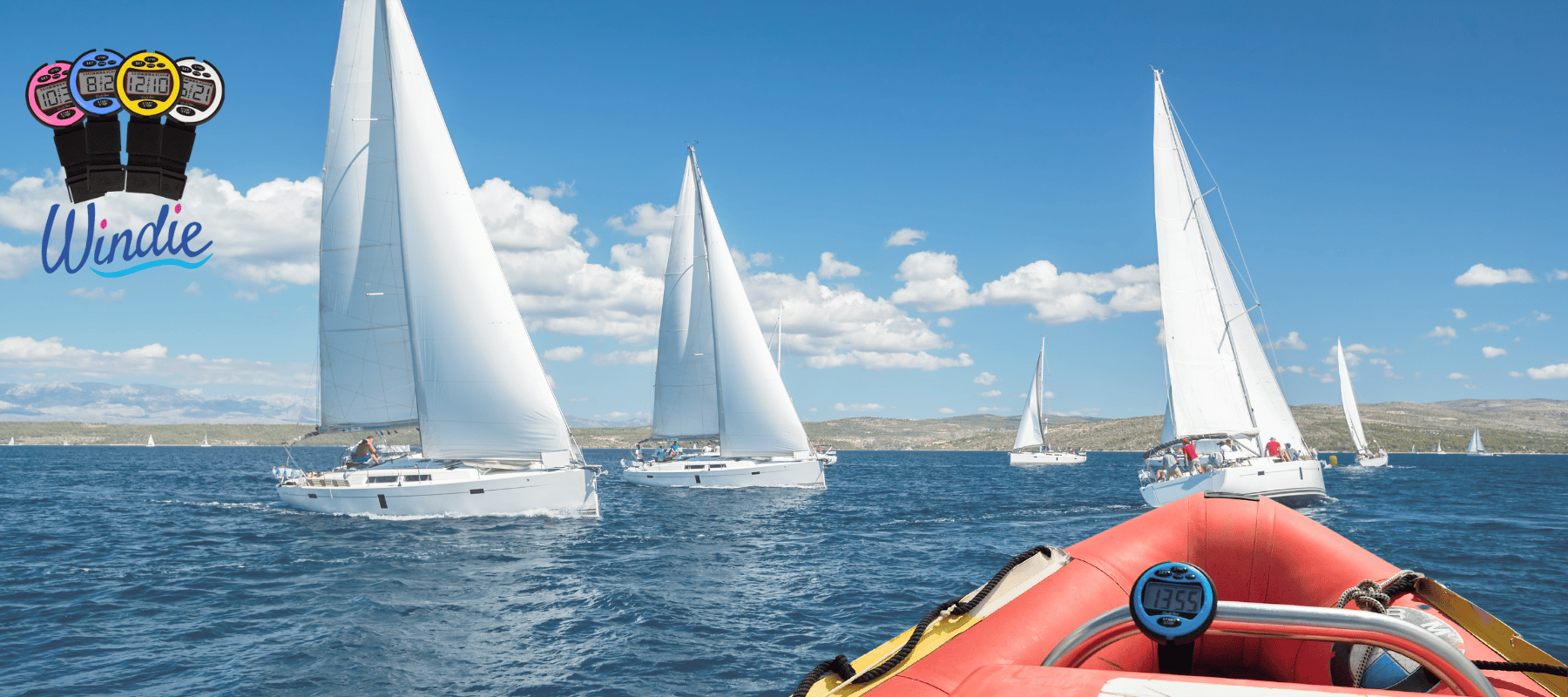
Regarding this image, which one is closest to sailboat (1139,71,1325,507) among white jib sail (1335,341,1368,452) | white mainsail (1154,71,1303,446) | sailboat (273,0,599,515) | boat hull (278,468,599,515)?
white mainsail (1154,71,1303,446)

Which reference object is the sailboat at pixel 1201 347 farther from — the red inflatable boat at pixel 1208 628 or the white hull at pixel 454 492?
the red inflatable boat at pixel 1208 628

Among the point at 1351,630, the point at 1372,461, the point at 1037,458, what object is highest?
the point at 1351,630

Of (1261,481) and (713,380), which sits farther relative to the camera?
(713,380)

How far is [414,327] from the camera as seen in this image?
26078 millimetres

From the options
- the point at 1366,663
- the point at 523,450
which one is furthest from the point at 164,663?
the point at 523,450

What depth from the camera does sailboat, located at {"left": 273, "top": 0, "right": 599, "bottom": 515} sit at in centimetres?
2606

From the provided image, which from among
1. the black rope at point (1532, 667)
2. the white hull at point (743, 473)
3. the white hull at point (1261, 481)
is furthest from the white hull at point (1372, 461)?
the black rope at point (1532, 667)

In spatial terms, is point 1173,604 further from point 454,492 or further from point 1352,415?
point 1352,415

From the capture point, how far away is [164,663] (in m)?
10.3

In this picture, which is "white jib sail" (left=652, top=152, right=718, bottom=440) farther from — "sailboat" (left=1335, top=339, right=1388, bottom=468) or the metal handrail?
"sailboat" (left=1335, top=339, right=1388, bottom=468)

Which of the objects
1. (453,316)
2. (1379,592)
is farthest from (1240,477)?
(453,316)

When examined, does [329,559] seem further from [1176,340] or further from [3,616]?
[1176,340]

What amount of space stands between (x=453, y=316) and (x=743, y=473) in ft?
61.6

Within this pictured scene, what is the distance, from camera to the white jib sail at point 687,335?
142 feet
